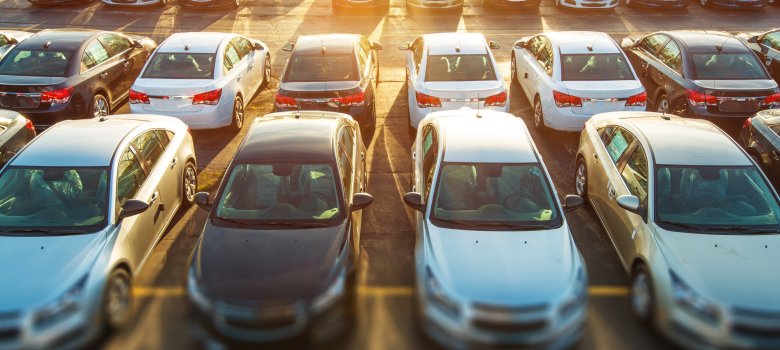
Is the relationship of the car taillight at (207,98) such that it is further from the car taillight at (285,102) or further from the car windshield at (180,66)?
the car taillight at (285,102)

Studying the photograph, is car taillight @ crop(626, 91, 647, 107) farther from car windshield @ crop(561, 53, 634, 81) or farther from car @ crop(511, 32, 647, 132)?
car windshield @ crop(561, 53, 634, 81)

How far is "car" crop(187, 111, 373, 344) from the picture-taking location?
568 centimetres

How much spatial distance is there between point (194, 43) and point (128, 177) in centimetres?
523

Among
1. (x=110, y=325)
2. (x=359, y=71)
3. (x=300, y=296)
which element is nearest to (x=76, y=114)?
(x=359, y=71)

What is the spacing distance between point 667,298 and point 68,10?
65.1 ft

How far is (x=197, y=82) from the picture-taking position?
11375 millimetres

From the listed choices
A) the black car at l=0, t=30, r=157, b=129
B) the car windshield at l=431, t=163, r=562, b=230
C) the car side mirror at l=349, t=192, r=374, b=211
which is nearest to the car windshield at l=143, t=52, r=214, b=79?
the black car at l=0, t=30, r=157, b=129

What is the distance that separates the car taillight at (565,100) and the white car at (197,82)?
222 inches

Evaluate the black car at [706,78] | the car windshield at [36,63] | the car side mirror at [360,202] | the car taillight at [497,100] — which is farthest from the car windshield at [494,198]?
the car windshield at [36,63]

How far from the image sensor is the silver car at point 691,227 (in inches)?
229

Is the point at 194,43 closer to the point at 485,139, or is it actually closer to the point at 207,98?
the point at 207,98

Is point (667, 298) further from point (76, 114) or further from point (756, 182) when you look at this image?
point (76, 114)

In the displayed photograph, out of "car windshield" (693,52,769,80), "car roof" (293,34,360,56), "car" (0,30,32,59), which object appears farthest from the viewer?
"car" (0,30,32,59)

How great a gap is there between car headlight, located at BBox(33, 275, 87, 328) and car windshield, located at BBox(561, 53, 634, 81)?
846 cm
